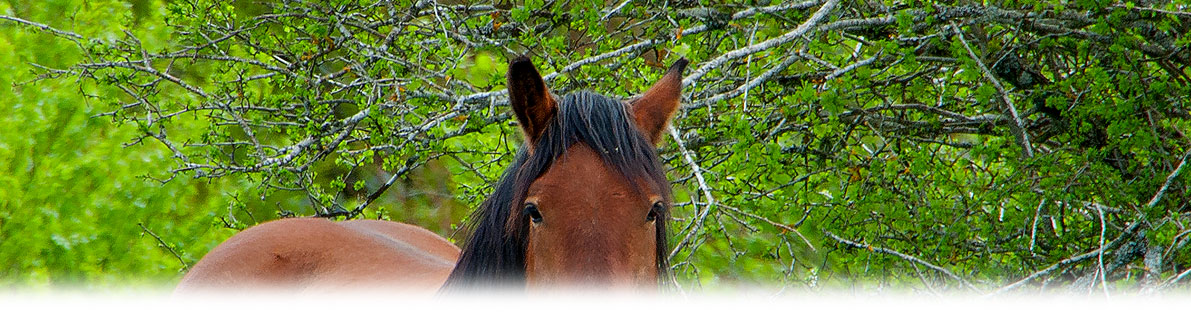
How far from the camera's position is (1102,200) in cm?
358

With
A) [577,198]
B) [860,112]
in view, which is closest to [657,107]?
[577,198]

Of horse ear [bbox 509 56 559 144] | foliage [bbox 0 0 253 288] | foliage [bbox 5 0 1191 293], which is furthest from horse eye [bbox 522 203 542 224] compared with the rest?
foliage [bbox 0 0 253 288]

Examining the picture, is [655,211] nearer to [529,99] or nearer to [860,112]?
[529,99]

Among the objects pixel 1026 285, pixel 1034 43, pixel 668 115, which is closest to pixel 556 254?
pixel 668 115

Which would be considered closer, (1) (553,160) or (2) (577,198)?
(2) (577,198)

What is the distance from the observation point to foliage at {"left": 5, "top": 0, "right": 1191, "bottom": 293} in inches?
134

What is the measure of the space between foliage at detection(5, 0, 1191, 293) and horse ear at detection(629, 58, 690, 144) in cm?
38

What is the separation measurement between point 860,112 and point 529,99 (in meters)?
2.09

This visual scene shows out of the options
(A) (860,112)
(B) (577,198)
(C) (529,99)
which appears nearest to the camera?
(B) (577,198)

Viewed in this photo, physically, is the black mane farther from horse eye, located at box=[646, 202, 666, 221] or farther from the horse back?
the horse back

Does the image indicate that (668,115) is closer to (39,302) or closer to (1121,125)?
(1121,125)

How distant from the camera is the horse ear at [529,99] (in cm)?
228

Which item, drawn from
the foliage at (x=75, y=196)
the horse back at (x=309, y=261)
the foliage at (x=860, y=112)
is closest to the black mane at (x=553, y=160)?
the foliage at (x=860, y=112)

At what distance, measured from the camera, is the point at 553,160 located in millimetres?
2250
